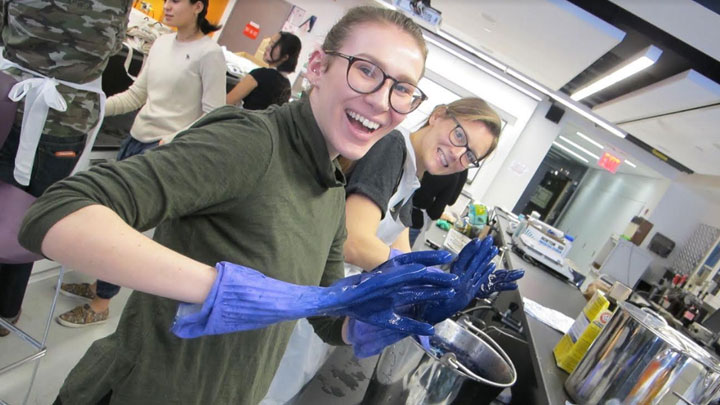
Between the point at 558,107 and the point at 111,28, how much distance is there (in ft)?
25.8

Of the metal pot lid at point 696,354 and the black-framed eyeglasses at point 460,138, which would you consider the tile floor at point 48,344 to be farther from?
the metal pot lid at point 696,354

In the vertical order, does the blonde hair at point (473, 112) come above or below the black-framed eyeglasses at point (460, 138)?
above

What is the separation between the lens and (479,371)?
3.69 feet

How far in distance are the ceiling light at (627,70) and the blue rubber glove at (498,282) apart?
3579mm

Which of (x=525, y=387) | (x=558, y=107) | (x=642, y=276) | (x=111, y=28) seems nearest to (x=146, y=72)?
(x=111, y=28)

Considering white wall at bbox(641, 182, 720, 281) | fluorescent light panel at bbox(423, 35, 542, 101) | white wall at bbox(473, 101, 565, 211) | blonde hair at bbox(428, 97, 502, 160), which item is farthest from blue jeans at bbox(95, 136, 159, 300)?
white wall at bbox(641, 182, 720, 281)

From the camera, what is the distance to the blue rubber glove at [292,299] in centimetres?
51

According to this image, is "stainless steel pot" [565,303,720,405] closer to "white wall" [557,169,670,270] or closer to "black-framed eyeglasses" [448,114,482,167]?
"black-framed eyeglasses" [448,114,482,167]

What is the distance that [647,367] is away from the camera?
92cm

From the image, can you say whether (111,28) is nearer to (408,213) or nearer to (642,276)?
(408,213)

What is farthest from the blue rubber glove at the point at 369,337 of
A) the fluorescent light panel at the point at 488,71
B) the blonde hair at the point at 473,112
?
the fluorescent light panel at the point at 488,71

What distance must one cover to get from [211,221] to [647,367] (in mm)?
989

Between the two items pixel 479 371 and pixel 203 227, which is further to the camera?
pixel 479 371

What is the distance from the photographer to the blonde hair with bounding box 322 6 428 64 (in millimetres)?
822
